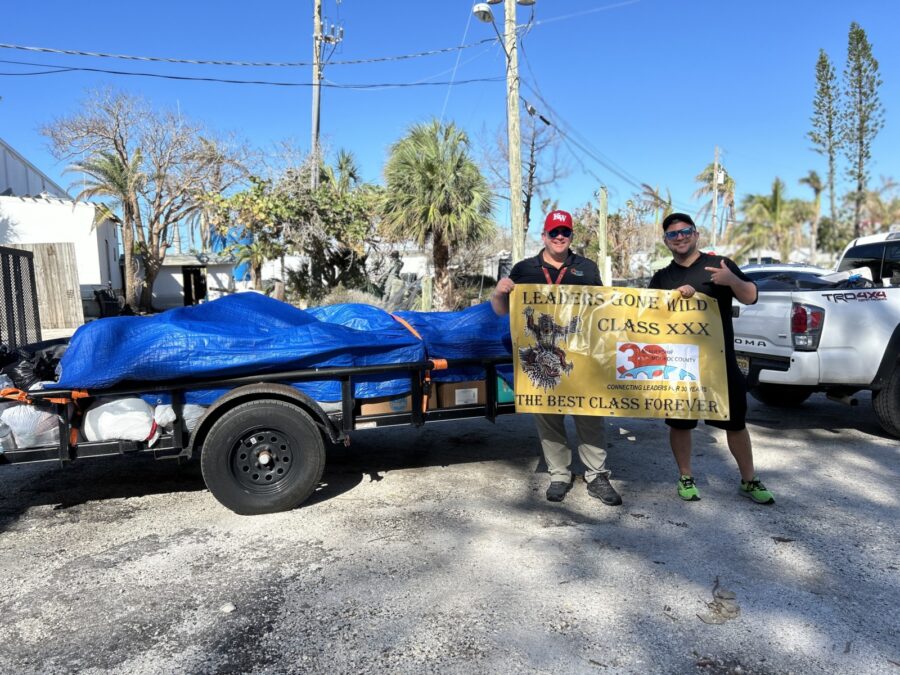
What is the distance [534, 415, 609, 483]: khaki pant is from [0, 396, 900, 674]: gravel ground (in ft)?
0.73

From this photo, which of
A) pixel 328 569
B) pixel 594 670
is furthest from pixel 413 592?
pixel 594 670

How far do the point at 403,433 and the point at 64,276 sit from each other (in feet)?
44.9

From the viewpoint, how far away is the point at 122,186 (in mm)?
23719

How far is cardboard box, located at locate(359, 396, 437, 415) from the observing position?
4.45 meters

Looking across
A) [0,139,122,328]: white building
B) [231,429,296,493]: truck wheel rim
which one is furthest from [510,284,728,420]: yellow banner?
[0,139,122,328]: white building

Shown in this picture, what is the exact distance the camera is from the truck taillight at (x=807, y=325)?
5.46 metres

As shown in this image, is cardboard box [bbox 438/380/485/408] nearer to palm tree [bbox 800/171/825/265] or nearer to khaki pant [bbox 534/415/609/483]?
khaki pant [bbox 534/415/609/483]

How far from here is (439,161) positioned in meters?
16.6

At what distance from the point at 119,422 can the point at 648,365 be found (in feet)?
11.3

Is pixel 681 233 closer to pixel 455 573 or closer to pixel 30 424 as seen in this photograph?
pixel 455 573

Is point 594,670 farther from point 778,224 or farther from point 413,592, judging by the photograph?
point 778,224

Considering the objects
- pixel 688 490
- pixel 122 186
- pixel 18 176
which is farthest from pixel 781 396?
pixel 18 176

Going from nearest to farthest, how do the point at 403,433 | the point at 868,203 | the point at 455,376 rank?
the point at 455,376, the point at 403,433, the point at 868,203

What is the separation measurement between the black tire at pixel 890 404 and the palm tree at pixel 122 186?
77.9 ft
